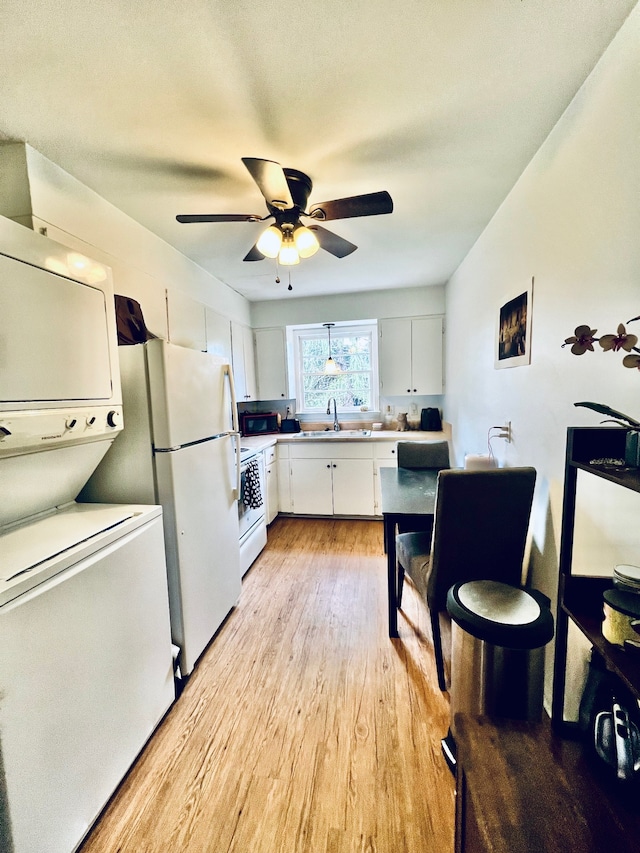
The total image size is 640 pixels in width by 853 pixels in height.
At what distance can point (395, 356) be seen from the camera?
3.79 meters

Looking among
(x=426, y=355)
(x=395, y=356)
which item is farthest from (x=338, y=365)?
(x=426, y=355)

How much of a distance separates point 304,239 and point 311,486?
2508 mm

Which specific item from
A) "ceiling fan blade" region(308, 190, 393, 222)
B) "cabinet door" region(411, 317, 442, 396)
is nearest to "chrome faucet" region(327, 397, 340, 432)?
"cabinet door" region(411, 317, 442, 396)

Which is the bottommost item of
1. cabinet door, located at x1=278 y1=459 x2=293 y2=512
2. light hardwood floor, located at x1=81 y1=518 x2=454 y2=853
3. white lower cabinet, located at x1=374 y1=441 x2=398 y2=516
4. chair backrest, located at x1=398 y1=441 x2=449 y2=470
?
light hardwood floor, located at x1=81 y1=518 x2=454 y2=853

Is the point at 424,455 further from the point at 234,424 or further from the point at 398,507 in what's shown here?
the point at 234,424

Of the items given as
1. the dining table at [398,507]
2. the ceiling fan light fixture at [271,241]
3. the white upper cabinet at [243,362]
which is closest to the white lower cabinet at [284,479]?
the white upper cabinet at [243,362]

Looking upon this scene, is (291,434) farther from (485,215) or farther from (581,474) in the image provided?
(581,474)

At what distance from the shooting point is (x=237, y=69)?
111cm

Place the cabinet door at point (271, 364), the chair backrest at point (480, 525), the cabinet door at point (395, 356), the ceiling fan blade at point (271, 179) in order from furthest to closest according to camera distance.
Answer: the cabinet door at point (271, 364) → the cabinet door at point (395, 356) → the chair backrest at point (480, 525) → the ceiling fan blade at point (271, 179)

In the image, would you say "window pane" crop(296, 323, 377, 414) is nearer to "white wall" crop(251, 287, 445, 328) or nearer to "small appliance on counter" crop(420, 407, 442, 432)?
"white wall" crop(251, 287, 445, 328)

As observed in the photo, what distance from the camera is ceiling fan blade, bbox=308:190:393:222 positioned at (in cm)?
148

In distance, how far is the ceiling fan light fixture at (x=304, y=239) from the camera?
165cm

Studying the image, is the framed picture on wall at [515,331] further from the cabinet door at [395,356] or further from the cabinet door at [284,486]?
the cabinet door at [284,486]

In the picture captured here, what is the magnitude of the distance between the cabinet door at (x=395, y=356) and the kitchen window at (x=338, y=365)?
1.11 feet
